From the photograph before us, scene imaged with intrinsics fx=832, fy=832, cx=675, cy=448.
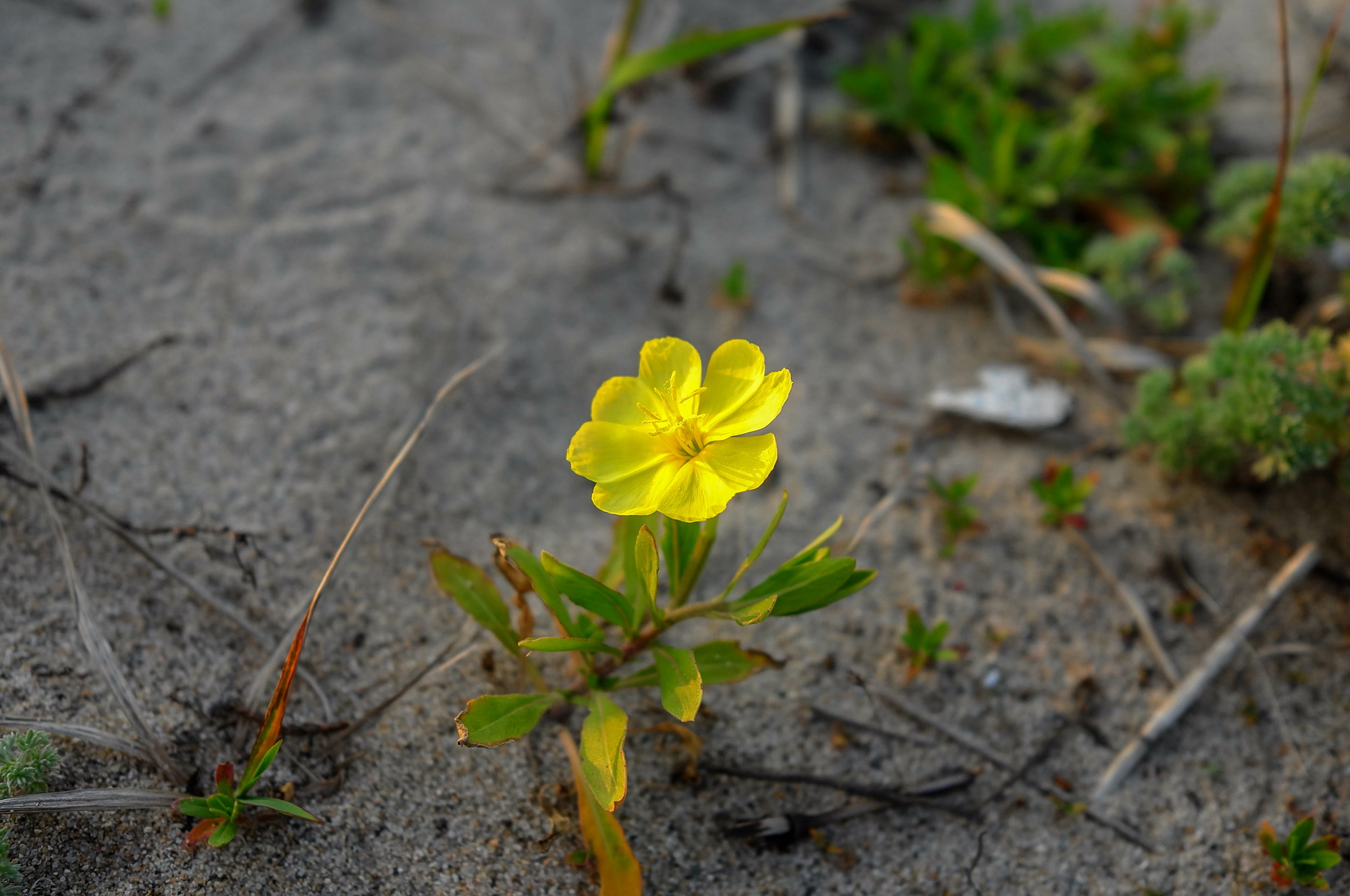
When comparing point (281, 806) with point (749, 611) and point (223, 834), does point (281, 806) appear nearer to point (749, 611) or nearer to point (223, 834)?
point (223, 834)

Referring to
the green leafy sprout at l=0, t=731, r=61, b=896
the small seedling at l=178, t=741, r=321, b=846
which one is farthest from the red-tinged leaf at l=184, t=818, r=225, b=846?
the green leafy sprout at l=0, t=731, r=61, b=896

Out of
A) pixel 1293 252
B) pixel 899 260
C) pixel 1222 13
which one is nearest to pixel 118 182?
pixel 899 260

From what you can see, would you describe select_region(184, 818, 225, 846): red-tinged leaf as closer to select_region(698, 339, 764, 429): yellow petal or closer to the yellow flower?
the yellow flower

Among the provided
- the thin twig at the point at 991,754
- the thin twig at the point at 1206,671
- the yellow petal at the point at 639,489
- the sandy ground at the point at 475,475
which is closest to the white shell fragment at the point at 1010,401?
the sandy ground at the point at 475,475

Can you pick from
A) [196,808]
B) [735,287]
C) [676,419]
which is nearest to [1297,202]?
[735,287]

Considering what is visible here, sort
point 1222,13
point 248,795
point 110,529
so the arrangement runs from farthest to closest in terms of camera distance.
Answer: point 1222,13
point 110,529
point 248,795

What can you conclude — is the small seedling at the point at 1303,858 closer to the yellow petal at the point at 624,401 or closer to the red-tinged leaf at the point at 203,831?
the yellow petal at the point at 624,401

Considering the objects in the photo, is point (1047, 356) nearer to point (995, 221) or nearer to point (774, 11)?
point (995, 221)
